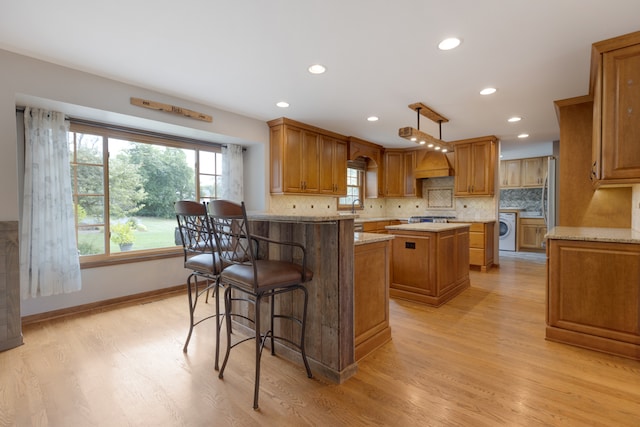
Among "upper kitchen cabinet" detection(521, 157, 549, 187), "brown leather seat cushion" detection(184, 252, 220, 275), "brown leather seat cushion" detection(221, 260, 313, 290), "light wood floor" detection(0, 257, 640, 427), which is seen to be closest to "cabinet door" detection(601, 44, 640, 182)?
"light wood floor" detection(0, 257, 640, 427)

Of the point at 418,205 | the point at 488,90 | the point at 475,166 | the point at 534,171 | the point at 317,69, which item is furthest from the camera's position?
the point at 534,171

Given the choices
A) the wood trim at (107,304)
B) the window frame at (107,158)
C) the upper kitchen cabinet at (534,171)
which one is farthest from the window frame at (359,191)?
the upper kitchen cabinet at (534,171)

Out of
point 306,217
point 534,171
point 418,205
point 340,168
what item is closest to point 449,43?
point 306,217

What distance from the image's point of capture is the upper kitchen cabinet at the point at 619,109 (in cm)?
210

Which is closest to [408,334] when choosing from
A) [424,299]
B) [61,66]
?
[424,299]

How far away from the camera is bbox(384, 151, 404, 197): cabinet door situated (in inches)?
254

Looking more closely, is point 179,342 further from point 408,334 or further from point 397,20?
point 397,20

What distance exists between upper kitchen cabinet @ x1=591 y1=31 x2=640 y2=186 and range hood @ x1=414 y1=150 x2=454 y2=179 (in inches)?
142

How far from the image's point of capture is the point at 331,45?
91.4 inches

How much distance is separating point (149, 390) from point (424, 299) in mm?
2730

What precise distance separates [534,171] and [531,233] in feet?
5.03

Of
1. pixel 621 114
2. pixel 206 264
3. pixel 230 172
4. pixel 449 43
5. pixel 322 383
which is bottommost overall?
pixel 322 383

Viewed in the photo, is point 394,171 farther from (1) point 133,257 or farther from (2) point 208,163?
Result: (1) point 133,257

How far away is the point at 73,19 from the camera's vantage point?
2.01 meters
